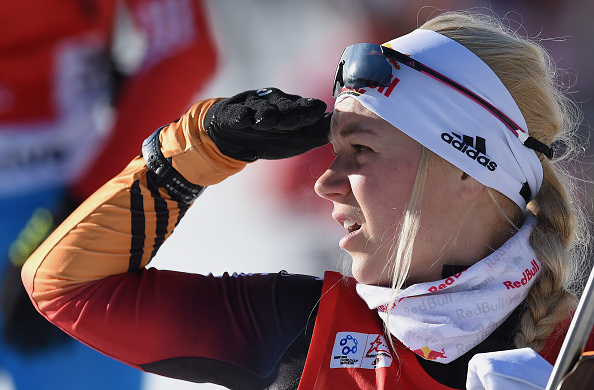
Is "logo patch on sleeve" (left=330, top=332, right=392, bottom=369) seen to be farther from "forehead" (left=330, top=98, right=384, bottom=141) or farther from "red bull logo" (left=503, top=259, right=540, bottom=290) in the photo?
"forehead" (left=330, top=98, right=384, bottom=141)

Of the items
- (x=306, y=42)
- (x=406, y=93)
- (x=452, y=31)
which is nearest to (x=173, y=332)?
(x=406, y=93)

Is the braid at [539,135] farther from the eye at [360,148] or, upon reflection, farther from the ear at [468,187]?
the eye at [360,148]

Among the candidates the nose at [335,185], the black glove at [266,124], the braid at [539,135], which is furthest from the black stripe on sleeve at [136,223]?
the braid at [539,135]

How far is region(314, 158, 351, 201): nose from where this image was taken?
1.51 m

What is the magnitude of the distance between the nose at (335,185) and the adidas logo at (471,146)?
0.25 metres

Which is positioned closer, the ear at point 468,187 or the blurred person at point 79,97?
the ear at point 468,187

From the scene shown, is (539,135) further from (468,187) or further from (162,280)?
(162,280)

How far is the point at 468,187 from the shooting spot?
4.90 feet

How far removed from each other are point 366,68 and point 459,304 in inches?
23.4

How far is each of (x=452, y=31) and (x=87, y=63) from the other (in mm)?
1899

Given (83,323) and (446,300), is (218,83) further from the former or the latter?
(446,300)

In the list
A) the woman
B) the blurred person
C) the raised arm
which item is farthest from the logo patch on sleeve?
the blurred person

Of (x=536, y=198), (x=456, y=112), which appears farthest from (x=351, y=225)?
(x=536, y=198)

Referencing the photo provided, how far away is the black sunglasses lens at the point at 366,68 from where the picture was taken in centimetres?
152
